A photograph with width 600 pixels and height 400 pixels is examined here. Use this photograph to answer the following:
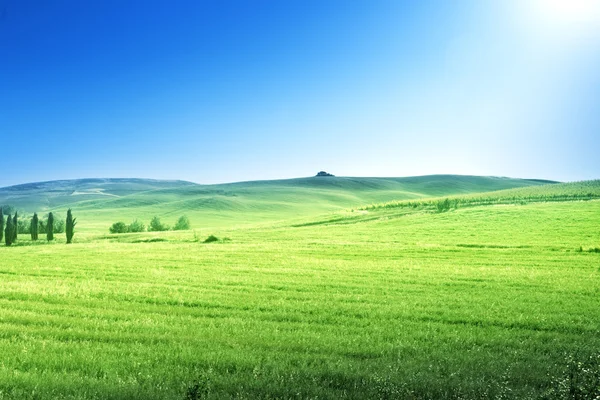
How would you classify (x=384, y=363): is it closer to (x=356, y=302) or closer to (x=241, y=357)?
(x=241, y=357)

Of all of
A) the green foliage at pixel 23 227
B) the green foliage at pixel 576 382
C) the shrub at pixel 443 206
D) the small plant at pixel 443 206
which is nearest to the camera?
the green foliage at pixel 576 382

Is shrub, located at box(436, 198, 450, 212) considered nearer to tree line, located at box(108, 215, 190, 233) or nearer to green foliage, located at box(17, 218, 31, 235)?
tree line, located at box(108, 215, 190, 233)

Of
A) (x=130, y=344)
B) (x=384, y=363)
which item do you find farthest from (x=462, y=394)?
(x=130, y=344)

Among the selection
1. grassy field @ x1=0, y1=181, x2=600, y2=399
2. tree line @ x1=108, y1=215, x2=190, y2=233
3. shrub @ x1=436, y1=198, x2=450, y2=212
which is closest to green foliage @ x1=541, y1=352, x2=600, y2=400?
grassy field @ x1=0, y1=181, x2=600, y2=399

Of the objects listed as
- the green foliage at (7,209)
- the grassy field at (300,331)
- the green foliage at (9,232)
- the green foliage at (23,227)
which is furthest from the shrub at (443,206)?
the green foliage at (23,227)

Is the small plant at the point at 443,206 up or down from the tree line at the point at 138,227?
up

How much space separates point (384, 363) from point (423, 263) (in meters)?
21.7

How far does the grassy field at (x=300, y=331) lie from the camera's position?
8.89 metres

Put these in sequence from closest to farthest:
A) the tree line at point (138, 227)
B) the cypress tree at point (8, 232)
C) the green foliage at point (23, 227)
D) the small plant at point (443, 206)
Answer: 1. the cypress tree at point (8, 232)
2. the small plant at point (443, 206)
3. the green foliage at point (23, 227)
4. the tree line at point (138, 227)

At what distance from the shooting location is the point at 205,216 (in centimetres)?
14538

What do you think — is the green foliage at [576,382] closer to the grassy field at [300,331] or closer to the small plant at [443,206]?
the grassy field at [300,331]

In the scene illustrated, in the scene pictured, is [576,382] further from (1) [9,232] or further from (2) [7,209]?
(2) [7,209]

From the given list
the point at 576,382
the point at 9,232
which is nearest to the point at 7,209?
the point at 9,232

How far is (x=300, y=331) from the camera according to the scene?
503 inches
